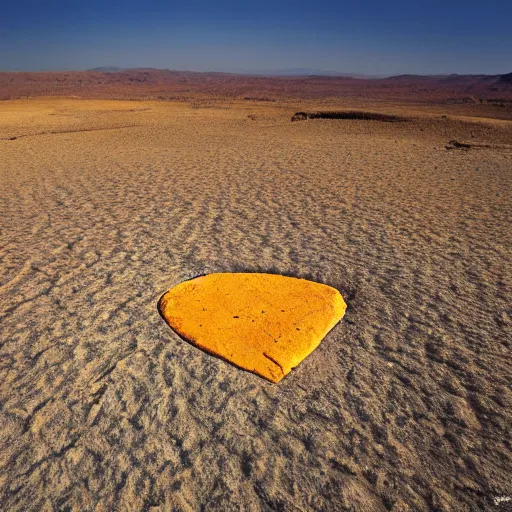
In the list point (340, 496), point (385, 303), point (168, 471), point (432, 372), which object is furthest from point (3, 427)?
point (385, 303)

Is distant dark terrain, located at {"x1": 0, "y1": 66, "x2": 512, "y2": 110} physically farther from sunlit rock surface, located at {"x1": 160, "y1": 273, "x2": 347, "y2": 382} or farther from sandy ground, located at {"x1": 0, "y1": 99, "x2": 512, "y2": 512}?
sunlit rock surface, located at {"x1": 160, "y1": 273, "x2": 347, "y2": 382}

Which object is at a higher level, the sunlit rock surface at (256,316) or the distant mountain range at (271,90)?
the sunlit rock surface at (256,316)

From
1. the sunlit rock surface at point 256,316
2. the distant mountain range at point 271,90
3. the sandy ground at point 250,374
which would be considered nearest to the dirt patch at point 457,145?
the sandy ground at point 250,374

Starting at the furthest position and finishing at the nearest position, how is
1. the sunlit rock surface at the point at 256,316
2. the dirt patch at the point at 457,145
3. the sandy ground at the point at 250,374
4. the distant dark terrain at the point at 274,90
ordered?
the distant dark terrain at the point at 274,90
the dirt patch at the point at 457,145
the sunlit rock surface at the point at 256,316
the sandy ground at the point at 250,374

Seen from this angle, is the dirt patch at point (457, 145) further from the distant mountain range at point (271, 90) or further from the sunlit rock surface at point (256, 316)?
the distant mountain range at point (271, 90)

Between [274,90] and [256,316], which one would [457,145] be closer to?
[256,316]

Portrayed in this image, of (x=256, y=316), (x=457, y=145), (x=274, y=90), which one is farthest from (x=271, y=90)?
(x=256, y=316)

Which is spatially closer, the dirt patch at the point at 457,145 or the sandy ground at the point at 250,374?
the sandy ground at the point at 250,374

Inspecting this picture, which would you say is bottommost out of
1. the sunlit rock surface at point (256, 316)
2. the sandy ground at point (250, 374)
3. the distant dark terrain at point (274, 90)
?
the distant dark terrain at point (274, 90)

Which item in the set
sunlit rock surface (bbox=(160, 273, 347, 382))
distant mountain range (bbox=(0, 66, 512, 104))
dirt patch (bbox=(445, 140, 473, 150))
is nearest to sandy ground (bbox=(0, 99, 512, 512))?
sunlit rock surface (bbox=(160, 273, 347, 382))
